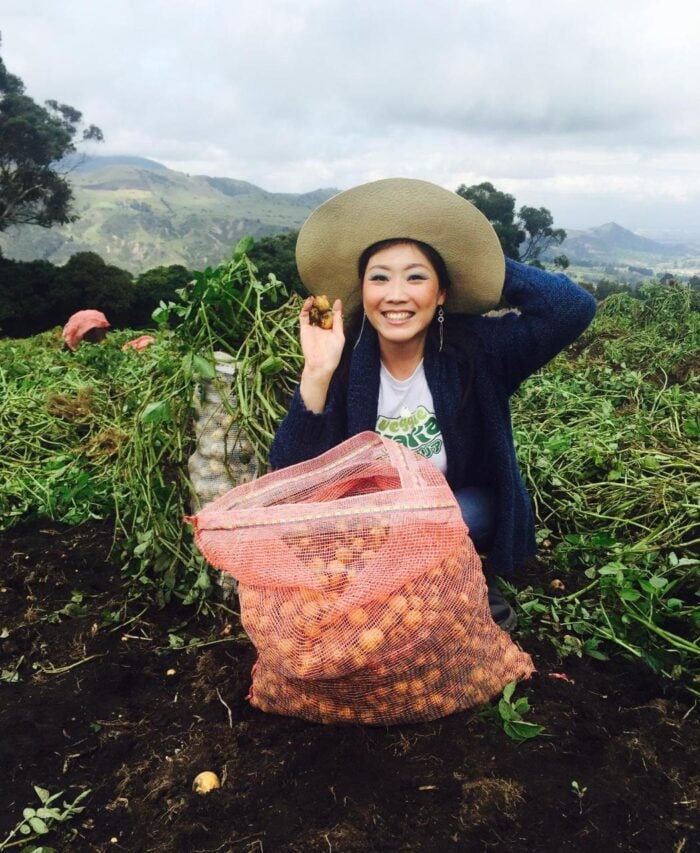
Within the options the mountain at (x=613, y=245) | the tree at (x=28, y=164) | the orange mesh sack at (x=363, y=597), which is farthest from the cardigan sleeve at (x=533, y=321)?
the mountain at (x=613, y=245)

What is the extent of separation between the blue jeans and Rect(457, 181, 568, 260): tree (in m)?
13.3

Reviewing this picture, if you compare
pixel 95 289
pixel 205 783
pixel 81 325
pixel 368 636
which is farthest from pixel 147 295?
pixel 368 636

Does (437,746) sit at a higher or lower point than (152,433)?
lower

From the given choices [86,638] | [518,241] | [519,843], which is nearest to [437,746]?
[519,843]

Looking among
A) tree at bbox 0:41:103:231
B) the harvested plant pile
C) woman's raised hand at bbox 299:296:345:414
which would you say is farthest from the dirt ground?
tree at bbox 0:41:103:231

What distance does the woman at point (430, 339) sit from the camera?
167cm

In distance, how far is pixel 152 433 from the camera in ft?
7.00

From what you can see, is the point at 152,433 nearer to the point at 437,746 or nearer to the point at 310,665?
the point at 310,665

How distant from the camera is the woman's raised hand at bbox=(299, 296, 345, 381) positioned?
170 centimetres

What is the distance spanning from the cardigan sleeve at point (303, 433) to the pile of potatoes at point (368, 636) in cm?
44

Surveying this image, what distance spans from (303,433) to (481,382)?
510mm

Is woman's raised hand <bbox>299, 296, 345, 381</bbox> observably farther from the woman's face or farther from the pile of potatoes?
the pile of potatoes

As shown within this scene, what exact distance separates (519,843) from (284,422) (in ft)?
3.56

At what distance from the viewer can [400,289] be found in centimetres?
167
